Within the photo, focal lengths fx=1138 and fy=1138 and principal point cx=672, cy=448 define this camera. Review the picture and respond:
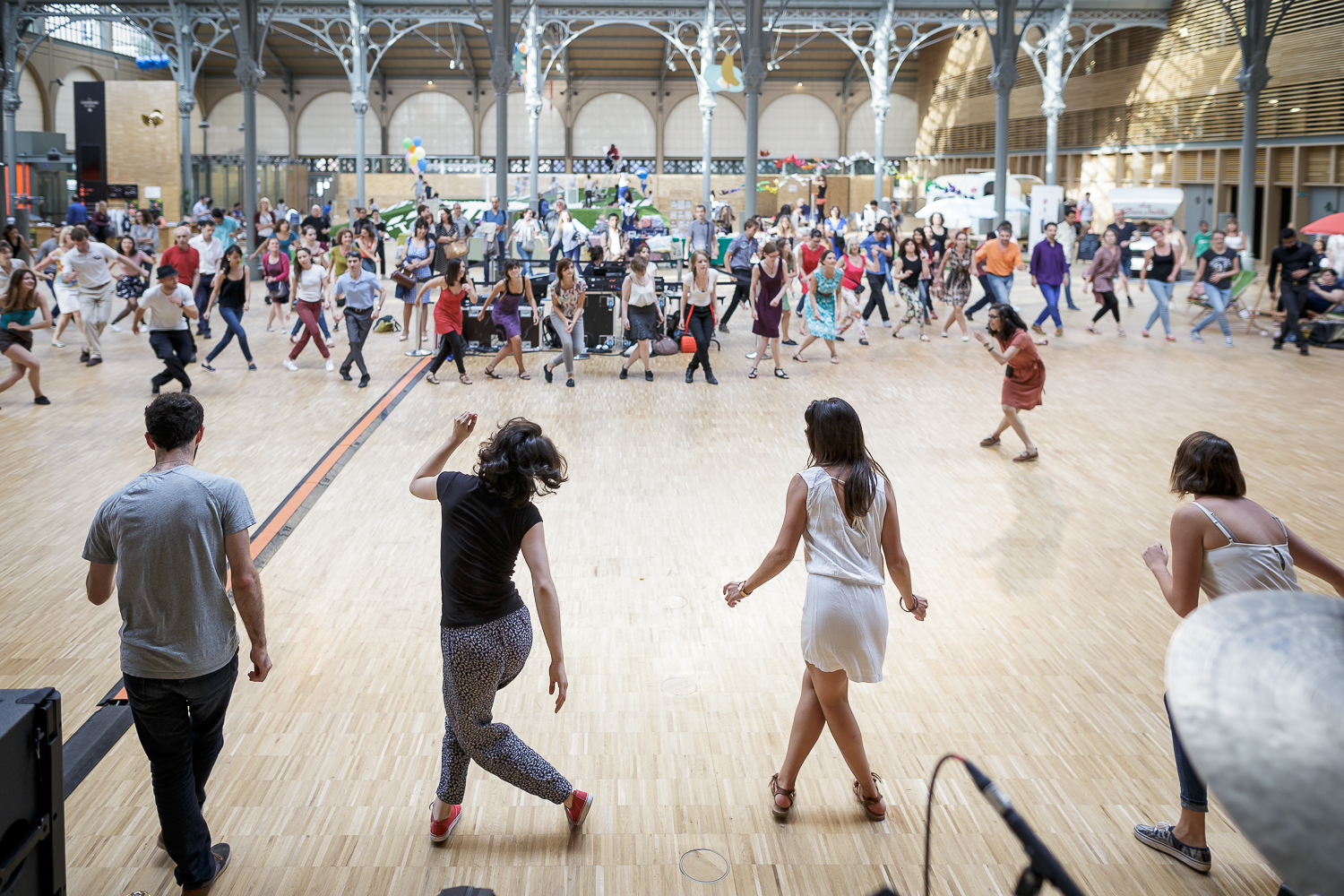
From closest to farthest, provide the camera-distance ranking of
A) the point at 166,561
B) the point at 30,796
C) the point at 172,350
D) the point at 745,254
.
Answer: the point at 30,796 < the point at 166,561 < the point at 172,350 < the point at 745,254

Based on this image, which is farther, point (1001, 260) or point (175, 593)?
point (1001, 260)

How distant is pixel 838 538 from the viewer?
3.74m

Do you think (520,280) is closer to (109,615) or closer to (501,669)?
(109,615)

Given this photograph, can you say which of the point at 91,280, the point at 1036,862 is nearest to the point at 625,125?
the point at 91,280

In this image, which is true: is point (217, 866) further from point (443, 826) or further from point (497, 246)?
point (497, 246)

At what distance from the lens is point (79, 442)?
977 cm

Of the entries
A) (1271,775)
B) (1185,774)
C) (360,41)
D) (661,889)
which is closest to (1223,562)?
(1185,774)

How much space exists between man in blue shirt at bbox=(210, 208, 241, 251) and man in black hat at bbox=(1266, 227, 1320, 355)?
19141 mm

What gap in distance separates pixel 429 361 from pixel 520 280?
2.61 meters

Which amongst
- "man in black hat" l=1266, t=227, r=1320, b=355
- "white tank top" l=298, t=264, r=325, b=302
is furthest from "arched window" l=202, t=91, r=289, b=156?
"man in black hat" l=1266, t=227, r=1320, b=355

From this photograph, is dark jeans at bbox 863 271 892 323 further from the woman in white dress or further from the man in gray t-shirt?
the man in gray t-shirt

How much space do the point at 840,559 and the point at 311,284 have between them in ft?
34.2

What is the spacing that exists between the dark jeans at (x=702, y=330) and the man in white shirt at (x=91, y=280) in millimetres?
6978

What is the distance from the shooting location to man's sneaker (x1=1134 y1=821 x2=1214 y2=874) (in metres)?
3.64
